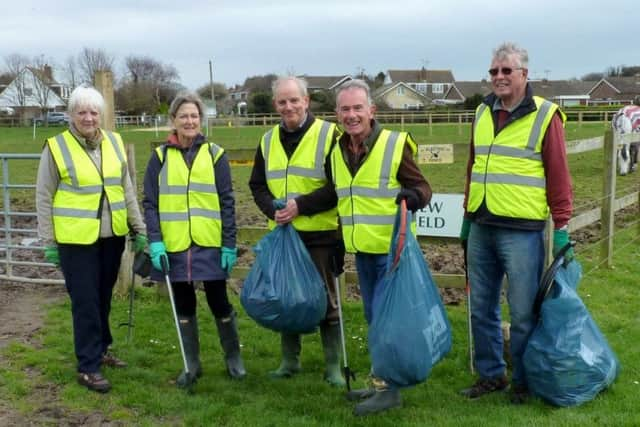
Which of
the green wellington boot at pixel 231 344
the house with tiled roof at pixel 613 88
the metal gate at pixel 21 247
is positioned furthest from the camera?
the house with tiled roof at pixel 613 88

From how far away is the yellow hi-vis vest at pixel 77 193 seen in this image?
14.4 ft

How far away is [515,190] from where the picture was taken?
3.87 m

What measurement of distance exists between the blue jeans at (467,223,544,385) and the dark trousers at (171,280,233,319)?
1.63m

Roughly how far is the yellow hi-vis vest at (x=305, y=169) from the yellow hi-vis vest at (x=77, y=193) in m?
1.12

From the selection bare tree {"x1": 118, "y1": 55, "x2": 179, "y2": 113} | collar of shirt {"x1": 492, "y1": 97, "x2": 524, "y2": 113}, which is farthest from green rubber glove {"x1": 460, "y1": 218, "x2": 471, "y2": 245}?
bare tree {"x1": 118, "y1": 55, "x2": 179, "y2": 113}

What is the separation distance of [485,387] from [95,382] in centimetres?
254

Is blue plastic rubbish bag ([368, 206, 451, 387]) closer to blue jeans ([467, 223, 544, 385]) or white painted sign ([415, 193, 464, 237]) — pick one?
blue jeans ([467, 223, 544, 385])

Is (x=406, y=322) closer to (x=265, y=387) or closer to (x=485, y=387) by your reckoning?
(x=485, y=387)

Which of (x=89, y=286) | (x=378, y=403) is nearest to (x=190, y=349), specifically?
(x=89, y=286)

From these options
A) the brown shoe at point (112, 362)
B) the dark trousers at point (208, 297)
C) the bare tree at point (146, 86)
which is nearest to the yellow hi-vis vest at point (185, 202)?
the dark trousers at point (208, 297)

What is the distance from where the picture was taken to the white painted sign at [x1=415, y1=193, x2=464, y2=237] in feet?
18.8

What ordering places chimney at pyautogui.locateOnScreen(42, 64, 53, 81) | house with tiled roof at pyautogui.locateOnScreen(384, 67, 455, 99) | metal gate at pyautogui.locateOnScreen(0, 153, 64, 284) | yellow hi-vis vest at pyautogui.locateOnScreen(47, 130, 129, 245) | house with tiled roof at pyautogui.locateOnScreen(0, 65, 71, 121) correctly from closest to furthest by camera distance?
yellow hi-vis vest at pyautogui.locateOnScreen(47, 130, 129, 245) < metal gate at pyautogui.locateOnScreen(0, 153, 64, 284) < house with tiled roof at pyautogui.locateOnScreen(0, 65, 71, 121) < chimney at pyautogui.locateOnScreen(42, 64, 53, 81) < house with tiled roof at pyautogui.locateOnScreen(384, 67, 455, 99)

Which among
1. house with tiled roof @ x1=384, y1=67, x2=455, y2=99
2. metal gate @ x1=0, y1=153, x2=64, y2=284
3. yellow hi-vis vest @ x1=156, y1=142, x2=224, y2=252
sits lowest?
metal gate @ x1=0, y1=153, x2=64, y2=284

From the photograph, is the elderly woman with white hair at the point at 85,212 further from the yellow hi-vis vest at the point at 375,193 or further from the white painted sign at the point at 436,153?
the white painted sign at the point at 436,153
